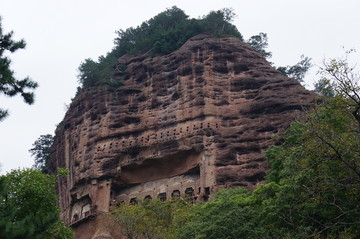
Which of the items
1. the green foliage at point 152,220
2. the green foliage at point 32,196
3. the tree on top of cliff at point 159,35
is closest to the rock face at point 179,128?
the tree on top of cliff at point 159,35

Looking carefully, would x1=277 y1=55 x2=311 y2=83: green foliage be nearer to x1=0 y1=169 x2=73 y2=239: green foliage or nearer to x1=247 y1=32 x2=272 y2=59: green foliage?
x1=247 y1=32 x2=272 y2=59: green foliage

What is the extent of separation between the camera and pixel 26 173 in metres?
18.8

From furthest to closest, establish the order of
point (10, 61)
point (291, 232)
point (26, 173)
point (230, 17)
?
point (230, 17) < point (26, 173) < point (291, 232) < point (10, 61)

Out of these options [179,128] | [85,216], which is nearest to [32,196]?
[85,216]

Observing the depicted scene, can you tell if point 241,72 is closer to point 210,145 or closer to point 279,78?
point 279,78

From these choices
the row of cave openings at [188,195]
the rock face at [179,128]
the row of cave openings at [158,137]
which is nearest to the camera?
the row of cave openings at [188,195]

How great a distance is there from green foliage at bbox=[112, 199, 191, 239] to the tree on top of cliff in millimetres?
17656

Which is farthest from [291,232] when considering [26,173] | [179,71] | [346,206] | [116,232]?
[179,71]

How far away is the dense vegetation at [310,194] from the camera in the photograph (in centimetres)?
1372

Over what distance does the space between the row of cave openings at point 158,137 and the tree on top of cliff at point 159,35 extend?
5.58 m

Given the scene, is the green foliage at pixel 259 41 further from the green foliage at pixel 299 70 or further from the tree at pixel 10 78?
the tree at pixel 10 78

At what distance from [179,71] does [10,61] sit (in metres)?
25.3

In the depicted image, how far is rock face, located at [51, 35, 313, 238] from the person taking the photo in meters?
33.9

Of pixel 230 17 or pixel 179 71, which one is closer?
pixel 179 71
